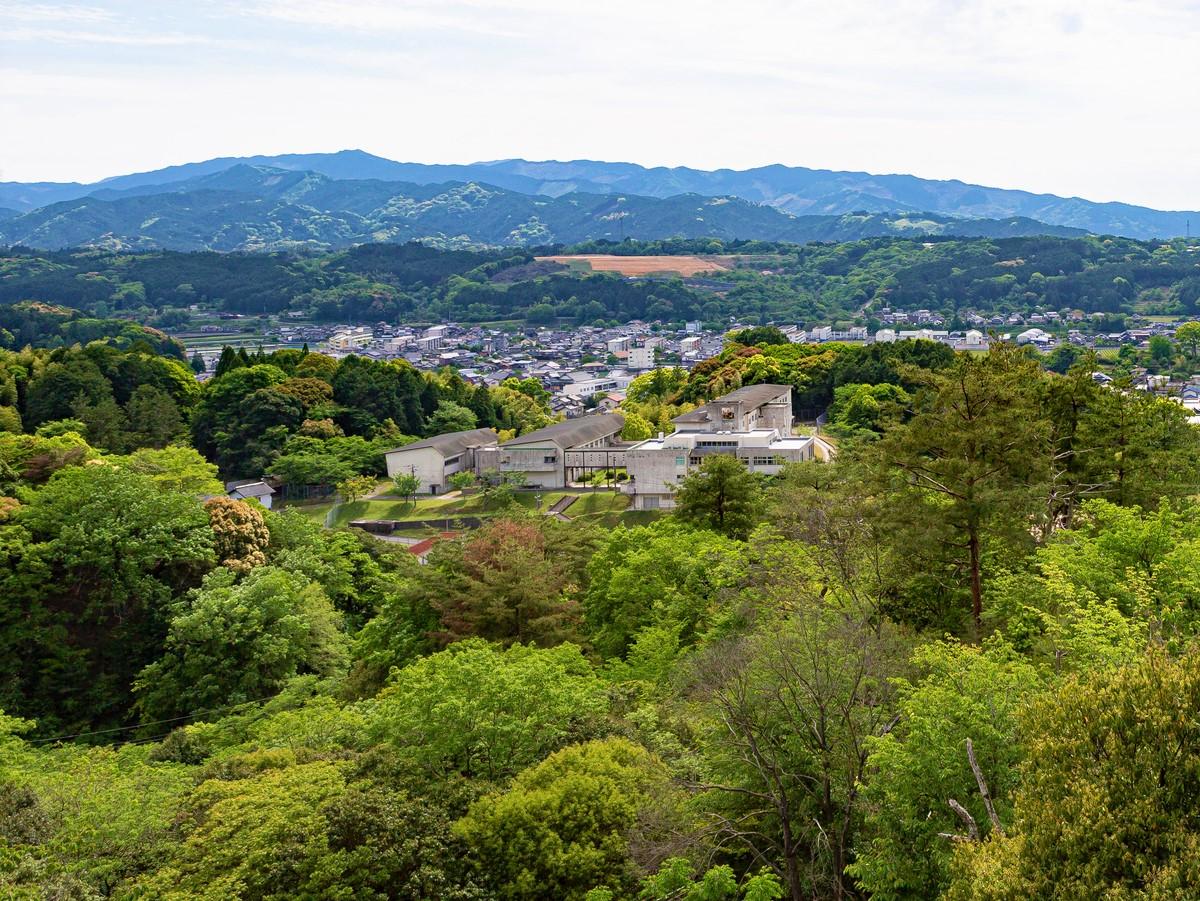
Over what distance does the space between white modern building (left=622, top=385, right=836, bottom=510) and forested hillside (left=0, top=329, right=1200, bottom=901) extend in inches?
373

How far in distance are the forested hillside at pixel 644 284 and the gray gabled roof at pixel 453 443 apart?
80.2 m

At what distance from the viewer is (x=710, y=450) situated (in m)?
33.8

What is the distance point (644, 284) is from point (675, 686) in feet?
399

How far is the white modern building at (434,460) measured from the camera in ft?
127

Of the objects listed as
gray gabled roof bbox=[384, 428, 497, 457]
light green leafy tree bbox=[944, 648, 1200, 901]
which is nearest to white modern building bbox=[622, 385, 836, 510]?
gray gabled roof bbox=[384, 428, 497, 457]

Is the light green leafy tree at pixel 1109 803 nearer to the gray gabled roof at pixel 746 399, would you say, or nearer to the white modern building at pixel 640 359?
the gray gabled roof at pixel 746 399

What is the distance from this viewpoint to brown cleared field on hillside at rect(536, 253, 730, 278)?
14325cm

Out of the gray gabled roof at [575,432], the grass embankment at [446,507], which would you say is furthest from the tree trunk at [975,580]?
the gray gabled roof at [575,432]

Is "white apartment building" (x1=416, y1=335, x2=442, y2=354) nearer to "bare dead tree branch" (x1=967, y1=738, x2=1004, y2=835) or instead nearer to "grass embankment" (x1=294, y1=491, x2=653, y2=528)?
"grass embankment" (x1=294, y1=491, x2=653, y2=528)

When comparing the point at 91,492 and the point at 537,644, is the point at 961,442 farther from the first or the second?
the point at 91,492

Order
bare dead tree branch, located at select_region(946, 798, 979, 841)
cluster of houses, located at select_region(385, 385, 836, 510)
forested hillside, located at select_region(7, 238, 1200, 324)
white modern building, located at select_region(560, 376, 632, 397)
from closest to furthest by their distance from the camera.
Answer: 1. bare dead tree branch, located at select_region(946, 798, 979, 841)
2. cluster of houses, located at select_region(385, 385, 836, 510)
3. white modern building, located at select_region(560, 376, 632, 397)
4. forested hillside, located at select_region(7, 238, 1200, 324)

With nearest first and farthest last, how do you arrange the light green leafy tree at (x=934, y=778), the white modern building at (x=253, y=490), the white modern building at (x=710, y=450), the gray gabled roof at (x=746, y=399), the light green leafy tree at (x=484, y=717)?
the light green leafy tree at (x=934, y=778)
the light green leafy tree at (x=484, y=717)
the white modern building at (x=710, y=450)
the gray gabled roof at (x=746, y=399)
the white modern building at (x=253, y=490)

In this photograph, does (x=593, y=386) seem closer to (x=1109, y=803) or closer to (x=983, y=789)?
(x=983, y=789)

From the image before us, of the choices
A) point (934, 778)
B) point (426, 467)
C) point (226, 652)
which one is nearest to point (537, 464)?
point (426, 467)
